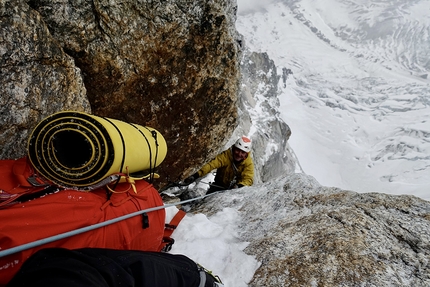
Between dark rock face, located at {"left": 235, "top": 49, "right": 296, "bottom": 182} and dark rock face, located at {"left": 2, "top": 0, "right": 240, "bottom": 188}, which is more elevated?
dark rock face, located at {"left": 2, "top": 0, "right": 240, "bottom": 188}

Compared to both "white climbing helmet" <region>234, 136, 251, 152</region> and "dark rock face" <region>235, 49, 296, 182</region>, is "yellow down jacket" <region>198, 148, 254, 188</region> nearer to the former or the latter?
"white climbing helmet" <region>234, 136, 251, 152</region>

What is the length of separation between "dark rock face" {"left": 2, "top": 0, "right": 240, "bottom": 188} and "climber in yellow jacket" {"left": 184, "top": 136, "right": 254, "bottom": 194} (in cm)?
59

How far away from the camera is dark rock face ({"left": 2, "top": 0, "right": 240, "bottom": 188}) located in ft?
14.2

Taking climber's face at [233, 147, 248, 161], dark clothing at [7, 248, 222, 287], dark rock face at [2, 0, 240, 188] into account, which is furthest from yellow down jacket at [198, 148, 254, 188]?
dark clothing at [7, 248, 222, 287]

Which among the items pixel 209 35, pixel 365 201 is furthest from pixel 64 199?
pixel 209 35

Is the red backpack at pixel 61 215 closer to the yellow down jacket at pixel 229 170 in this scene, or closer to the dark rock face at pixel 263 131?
the yellow down jacket at pixel 229 170

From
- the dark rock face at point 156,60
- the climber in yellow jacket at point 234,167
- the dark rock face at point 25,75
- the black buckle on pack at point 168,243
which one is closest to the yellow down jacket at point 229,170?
the climber in yellow jacket at point 234,167

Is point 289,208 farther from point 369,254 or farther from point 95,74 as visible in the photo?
point 95,74

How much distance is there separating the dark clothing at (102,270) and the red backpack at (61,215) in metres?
0.50

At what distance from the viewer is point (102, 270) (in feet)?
5.56

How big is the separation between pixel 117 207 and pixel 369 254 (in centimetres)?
272

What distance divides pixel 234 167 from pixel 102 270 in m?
5.87

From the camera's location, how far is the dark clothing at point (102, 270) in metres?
1.43

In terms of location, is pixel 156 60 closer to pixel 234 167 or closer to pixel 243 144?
pixel 243 144
